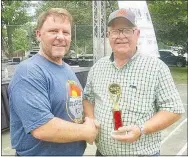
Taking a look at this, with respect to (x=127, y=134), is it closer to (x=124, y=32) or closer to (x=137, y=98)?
(x=137, y=98)

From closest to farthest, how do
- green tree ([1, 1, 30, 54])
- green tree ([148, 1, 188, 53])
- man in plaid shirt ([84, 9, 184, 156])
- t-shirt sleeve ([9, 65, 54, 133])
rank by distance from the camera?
t-shirt sleeve ([9, 65, 54, 133]) < man in plaid shirt ([84, 9, 184, 156]) < green tree ([1, 1, 30, 54]) < green tree ([148, 1, 188, 53])

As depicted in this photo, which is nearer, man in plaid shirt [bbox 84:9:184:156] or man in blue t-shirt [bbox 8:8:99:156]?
man in blue t-shirt [bbox 8:8:99:156]

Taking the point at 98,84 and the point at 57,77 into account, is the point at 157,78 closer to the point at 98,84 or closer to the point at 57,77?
the point at 98,84

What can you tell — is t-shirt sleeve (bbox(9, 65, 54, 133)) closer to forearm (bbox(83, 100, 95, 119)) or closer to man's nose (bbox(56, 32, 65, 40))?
man's nose (bbox(56, 32, 65, 40))

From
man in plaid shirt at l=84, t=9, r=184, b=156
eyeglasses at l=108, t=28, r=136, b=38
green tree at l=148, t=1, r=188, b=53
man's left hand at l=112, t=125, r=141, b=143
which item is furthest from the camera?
green tree at l=148, t=1, r=188, b=53

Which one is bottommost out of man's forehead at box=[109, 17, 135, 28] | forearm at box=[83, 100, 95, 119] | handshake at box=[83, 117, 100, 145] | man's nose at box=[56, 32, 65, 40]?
handshake at box=[83, 117, 100, 145]

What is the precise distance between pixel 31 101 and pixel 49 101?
4.0 inches

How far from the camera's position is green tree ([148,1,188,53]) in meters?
18.4

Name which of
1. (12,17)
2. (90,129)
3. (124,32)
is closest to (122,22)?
(124,32)

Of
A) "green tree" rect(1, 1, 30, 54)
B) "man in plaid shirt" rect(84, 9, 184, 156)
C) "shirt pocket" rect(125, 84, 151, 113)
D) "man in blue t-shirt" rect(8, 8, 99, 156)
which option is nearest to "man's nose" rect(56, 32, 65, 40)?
"man in blue t-shirt" rect(8, 8, 99, 156)

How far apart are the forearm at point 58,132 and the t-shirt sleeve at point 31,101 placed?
2cm

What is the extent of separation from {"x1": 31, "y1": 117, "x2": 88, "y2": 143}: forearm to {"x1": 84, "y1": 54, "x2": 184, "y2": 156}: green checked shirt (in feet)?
1.04

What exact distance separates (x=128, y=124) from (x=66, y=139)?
1.28 feet

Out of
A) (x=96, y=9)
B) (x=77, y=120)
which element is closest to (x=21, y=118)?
(x=77, y=120)
